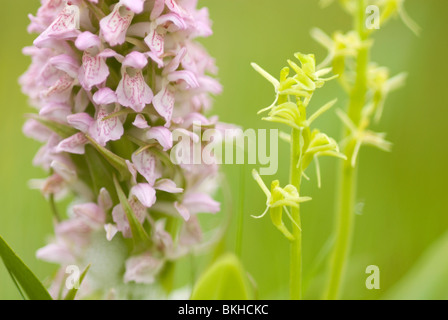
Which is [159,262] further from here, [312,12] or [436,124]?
[312,12]

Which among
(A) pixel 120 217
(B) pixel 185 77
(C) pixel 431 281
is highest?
(B) pixel 185 77

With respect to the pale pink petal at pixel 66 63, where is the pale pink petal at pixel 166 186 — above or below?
below

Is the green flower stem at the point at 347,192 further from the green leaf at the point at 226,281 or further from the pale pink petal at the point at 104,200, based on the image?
the pale pink petal at the point at 104,200

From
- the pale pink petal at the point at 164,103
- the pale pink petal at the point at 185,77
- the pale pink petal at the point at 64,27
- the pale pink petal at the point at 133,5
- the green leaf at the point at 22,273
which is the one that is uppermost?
the pale pink petal at the point at 133,5

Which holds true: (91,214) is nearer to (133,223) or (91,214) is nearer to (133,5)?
(133,223)

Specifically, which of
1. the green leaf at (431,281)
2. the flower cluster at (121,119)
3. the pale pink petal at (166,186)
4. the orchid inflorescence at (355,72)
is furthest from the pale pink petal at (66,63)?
the green leaf at (431,281)

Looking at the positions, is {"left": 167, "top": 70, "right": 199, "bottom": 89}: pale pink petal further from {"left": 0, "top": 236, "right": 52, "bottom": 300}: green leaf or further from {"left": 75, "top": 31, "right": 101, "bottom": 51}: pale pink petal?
{"left": 0, "top": 236, "right": 52, "bottom": 300}: green leaf

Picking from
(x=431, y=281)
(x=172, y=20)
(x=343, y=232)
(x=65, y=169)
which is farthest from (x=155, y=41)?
(x=431, y=281)
